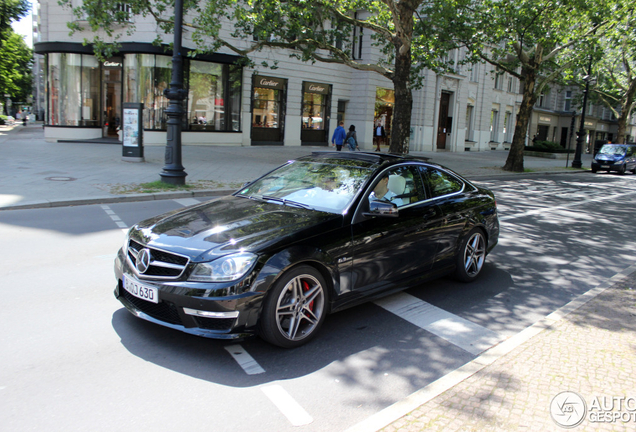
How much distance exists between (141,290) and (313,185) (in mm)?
1982

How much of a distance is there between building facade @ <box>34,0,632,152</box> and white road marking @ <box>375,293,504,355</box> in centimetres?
1506

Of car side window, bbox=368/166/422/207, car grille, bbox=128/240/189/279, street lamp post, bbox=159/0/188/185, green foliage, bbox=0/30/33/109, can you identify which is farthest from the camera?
green foliage, bbox=0/30/33/109

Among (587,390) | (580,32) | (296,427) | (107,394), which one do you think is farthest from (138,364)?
(580,32)

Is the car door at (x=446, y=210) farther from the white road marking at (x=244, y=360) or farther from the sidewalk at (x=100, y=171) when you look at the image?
the sidewalk at (x=100, y=171)

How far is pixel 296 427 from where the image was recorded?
3.05 m

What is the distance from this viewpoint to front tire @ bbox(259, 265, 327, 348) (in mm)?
3848

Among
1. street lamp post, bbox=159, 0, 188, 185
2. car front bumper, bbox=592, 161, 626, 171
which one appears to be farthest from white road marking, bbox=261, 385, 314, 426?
car front bumper, bbox=592, 161, 626, 171

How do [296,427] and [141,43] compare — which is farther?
[141,43]

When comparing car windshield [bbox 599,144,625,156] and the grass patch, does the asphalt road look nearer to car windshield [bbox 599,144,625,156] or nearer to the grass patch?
the grass patch

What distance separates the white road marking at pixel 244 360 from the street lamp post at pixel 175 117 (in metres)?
8.90

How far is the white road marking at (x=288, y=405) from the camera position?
3133mm

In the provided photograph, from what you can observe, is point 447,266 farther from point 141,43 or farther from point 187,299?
point 141,43

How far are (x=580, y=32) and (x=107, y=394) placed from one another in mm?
24389

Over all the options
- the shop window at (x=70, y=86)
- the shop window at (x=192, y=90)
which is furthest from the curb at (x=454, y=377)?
the shop window at (x=70, y=86)
